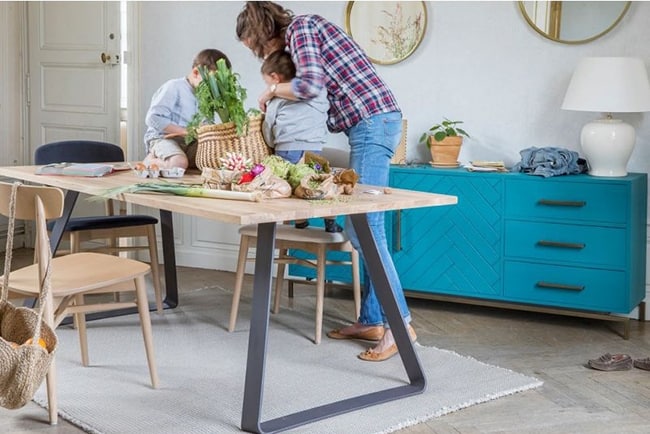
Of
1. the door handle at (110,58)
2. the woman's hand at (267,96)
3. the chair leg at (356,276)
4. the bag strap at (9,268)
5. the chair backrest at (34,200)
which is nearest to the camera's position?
the bag strap at (9,268)

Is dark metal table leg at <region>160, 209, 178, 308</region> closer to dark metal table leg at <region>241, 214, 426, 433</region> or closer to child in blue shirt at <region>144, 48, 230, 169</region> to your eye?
child in blue shirt at <region>144, 48, 230, 169</region>

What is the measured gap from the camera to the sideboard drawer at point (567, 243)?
15.1 feet

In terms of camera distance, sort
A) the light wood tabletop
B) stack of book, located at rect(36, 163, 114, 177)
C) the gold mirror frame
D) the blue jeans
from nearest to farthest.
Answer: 1. the light wood tabletop
2. stack of book, located at rect(36, 163, 114, 177)
3. the blue jeans
4. the gold mirror frame

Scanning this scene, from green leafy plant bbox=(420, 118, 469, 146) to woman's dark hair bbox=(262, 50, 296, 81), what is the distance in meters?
1.45

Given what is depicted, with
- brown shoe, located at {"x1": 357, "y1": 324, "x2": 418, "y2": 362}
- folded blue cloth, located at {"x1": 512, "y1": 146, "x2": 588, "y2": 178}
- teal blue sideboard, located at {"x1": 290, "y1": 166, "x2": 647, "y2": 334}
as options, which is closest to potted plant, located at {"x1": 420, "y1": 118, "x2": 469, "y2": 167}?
teal blue sideboard, located at {"x1": 290, "y1": 166, "x2": 647, "y2": 334}

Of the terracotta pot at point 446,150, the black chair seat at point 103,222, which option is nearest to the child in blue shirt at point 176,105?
the black chair seat at point 103,222

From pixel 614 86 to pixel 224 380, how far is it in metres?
2.21

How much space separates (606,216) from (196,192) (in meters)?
2.13

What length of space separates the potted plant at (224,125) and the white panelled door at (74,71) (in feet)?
8.49

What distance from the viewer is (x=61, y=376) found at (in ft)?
12.3

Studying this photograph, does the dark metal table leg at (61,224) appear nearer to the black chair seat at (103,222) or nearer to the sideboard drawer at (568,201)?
the black chair seat at (103,222)

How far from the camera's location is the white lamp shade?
457cm

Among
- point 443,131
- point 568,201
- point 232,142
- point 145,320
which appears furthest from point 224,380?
point 443,131

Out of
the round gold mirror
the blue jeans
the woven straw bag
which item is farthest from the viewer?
the round gold mirror
